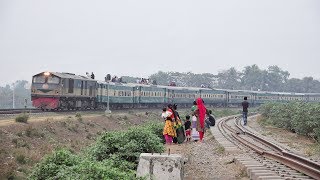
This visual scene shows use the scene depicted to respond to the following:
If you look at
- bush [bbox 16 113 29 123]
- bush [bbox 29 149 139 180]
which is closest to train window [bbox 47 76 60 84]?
bush [bbox 16 113 29 123]

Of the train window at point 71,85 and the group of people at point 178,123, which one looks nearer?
the group of people at point 178,123

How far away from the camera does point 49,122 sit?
878 inches

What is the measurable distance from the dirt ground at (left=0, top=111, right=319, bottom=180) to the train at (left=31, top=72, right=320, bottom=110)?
11.6ft

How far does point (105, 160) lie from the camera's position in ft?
29.1

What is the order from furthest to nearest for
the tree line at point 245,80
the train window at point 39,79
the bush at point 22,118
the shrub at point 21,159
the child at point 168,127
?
the tree line at point 245,80, the train window at point 39,79, the bush at point 22,118, the child at point 168,127, the shrub at point 21,159

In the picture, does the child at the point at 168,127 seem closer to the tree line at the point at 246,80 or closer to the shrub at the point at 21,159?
the shrub at the point at 21,159

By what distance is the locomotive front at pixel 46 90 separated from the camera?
2992 centimetres

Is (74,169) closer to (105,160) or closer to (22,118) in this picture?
(105,160)

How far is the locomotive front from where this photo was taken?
29922mm

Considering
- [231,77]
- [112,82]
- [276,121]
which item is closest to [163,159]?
[276,121]

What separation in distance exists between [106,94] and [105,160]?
29730 millimetres

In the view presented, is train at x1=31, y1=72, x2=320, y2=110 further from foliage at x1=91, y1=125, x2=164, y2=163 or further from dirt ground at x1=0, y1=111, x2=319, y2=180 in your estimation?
foliage at x1=91, y1=125, x2=164, y2=163

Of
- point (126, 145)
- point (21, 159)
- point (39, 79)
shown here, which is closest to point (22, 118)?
point (21, 159)

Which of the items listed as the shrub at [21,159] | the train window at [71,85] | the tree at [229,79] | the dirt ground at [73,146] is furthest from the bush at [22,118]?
A: the tree at [229,79]
